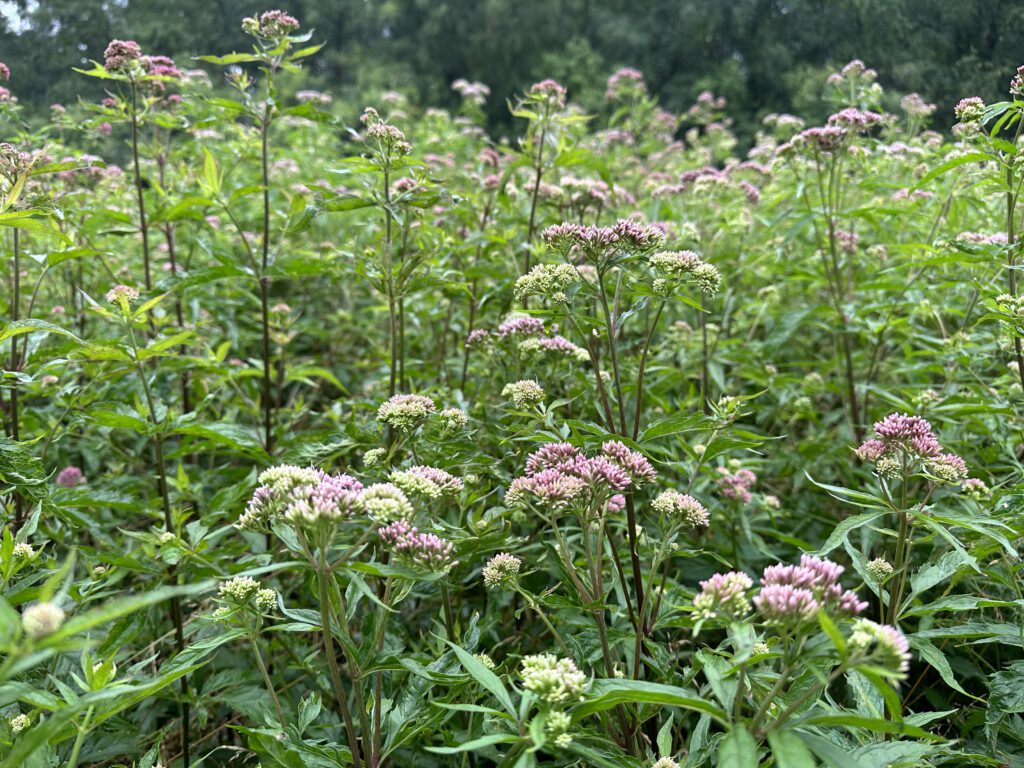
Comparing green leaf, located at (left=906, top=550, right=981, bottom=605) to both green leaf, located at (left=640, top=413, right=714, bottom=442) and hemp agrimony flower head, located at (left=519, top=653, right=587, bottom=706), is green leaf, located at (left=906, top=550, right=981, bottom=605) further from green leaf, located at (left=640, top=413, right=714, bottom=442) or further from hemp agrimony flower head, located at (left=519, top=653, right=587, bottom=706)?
hemp agrimony flower head, located at (left=519, top=653, right=587, bottom=706)

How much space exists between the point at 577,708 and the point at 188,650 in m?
0.85

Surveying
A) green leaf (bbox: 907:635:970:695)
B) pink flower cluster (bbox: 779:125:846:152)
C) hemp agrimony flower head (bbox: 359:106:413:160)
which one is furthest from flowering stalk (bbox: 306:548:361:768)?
pink flower cluster (bbox: 779:125:846:152)

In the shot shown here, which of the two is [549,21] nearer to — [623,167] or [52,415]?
[623,167]

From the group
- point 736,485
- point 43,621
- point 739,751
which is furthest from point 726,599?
point 736,485

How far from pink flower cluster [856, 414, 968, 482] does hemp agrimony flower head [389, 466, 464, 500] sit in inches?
44.0

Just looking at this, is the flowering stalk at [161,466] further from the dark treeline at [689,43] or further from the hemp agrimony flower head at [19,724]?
the dark treeline at [689,43]

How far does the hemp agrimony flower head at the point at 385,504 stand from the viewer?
1.39 m

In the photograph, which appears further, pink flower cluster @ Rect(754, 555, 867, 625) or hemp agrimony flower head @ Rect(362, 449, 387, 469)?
hemp agrimony flower head @ Rect(362, 449, 387, 469)

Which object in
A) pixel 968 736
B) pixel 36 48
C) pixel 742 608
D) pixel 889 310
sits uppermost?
pixel 36 48

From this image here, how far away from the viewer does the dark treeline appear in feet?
11.1

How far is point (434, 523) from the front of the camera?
5.63 feet

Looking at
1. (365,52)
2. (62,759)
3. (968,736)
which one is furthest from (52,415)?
(365,52)

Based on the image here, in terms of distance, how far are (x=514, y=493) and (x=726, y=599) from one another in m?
0.66

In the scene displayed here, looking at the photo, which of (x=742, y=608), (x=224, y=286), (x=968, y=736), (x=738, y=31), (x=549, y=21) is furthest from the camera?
(x=549, y=21)
